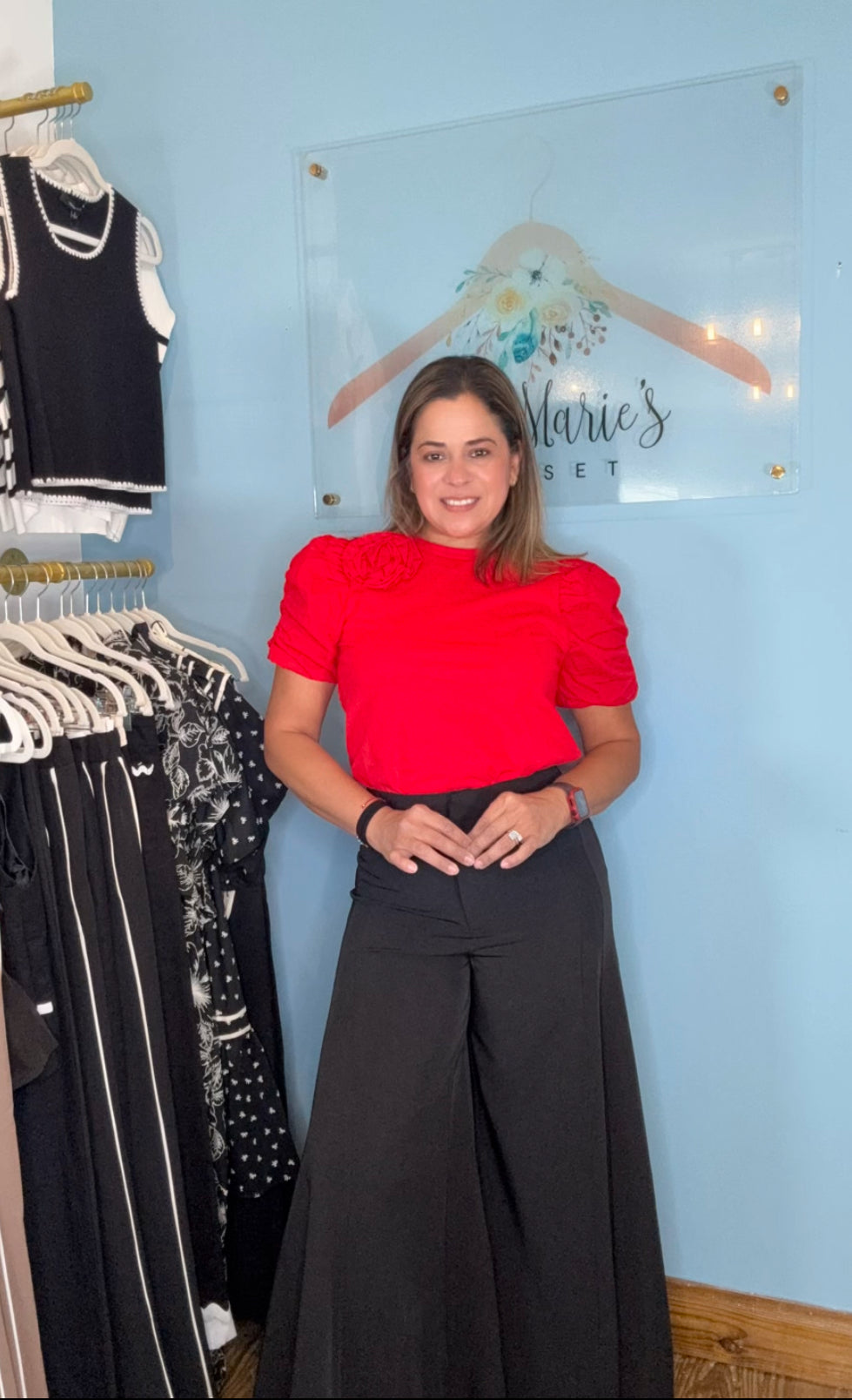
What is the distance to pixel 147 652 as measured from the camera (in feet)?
5.93

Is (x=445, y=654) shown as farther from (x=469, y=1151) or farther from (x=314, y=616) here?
(x=469, y=1151)

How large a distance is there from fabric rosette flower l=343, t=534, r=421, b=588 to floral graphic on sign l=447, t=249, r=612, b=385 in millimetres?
384

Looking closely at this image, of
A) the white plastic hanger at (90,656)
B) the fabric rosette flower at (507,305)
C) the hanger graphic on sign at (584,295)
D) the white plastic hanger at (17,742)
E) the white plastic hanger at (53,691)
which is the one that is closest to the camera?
the white plastic hanger at (17,742)

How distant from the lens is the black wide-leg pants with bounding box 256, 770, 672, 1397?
1494 millimetres

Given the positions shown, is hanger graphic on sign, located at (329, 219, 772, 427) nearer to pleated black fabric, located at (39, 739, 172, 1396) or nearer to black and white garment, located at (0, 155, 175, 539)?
black and white garment, located at (0, 155, 175, 539)

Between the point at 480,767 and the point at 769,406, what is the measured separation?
2.21 ft

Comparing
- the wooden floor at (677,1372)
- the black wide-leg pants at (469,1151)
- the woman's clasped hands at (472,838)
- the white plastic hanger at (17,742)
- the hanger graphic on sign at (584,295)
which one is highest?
the hanger graphic on sign at (584,295)

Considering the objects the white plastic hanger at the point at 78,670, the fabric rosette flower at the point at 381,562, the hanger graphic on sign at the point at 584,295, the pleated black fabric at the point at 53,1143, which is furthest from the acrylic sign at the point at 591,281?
the pleated black fabric at the point at 53,1143

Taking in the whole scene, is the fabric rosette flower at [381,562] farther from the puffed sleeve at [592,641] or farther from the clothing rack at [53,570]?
the clothing rack at [53,570]

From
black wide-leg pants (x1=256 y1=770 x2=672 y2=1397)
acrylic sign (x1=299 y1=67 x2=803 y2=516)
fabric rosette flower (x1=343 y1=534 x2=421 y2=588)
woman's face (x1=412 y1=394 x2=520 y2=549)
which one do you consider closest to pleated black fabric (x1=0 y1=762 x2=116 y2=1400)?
black wide-leg pants (x1=256 y1=770 x2=672 y2=1397)

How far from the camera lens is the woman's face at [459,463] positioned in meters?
1.61

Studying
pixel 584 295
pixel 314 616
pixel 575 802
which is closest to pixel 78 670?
pixel 314 616

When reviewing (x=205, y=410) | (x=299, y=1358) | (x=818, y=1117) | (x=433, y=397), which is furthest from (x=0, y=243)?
(x=818, y=1117)

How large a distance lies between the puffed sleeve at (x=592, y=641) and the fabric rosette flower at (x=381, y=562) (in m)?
0.21
